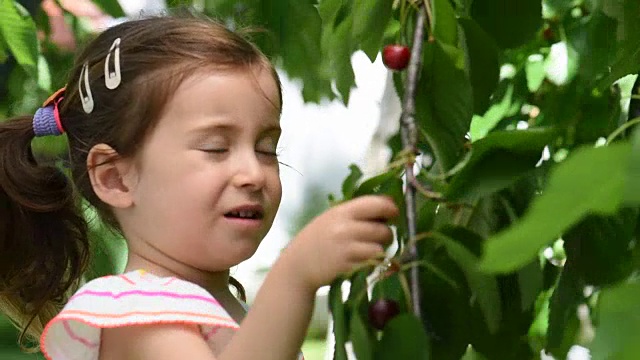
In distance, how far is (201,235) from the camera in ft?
4.33

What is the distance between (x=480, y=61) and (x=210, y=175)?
307mm

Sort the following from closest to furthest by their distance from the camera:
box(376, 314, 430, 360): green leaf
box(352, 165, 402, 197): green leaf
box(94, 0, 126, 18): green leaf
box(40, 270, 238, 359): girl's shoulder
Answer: box(376, 314, 430, 360): green leaf → box(352, 165, 402, 197): green leaf → box(40, 270, 238, 359): girl's shoulder → box(94, 0, 126, 18): green leaf

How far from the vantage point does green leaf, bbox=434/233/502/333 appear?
97 centimetres

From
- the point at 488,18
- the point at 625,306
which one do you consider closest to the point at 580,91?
the point at 488,18

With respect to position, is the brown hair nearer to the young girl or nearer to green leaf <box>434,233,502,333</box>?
the young girl

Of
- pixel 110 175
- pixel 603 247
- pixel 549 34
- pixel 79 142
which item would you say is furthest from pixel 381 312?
pixel 549 34

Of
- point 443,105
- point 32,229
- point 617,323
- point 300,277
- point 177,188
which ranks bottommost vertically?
point 32,229

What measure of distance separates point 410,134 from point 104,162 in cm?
52

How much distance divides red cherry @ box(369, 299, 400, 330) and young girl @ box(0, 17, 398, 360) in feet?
0.36

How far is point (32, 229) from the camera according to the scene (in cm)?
166

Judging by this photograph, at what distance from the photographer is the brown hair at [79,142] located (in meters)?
1.40

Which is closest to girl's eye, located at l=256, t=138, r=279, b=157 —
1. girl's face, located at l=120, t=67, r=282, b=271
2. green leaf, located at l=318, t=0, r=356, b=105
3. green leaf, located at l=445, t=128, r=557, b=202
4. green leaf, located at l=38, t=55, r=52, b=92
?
girl's face, located at l=120, t=67, r=282, b=271

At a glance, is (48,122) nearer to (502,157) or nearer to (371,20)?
(371,20)

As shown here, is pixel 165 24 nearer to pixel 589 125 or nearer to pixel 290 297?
pixel 290 297
